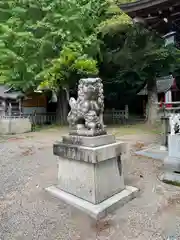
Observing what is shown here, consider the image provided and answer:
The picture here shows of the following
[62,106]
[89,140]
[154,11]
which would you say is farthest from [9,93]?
[89,140]

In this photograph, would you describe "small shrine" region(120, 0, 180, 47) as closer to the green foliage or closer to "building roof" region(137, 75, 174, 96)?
the green foliage

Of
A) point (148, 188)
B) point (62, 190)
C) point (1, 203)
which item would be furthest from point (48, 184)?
point (148, 188)

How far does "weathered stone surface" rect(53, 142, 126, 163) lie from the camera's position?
10.2 ft

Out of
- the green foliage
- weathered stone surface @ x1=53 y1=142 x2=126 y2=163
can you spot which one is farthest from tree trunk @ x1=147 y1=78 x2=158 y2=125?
weathered stone surface @ x1=53 y1=142 x2=126 y2=163

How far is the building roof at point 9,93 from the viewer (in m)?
15.5

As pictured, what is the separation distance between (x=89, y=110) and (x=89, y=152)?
2.31 ft

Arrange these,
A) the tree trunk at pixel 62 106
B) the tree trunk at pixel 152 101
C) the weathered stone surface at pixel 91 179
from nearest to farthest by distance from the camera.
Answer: the weathered stone surface at pixel 91 179
the tree trunk at pixel 152 101
the tree trunk at pixel 62 106

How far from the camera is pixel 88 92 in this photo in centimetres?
343

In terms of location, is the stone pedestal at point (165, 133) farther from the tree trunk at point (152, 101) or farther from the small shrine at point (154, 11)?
the tree trunk at point (152, 101)

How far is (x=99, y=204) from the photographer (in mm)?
3244

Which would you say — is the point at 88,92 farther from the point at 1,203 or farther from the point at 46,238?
the point at 1,203

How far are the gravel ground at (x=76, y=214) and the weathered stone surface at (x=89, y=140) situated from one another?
974mm

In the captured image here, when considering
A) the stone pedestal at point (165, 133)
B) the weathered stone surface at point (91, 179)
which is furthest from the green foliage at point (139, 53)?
the weathered stone surface at point (91, 179)

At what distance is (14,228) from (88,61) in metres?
9.03
